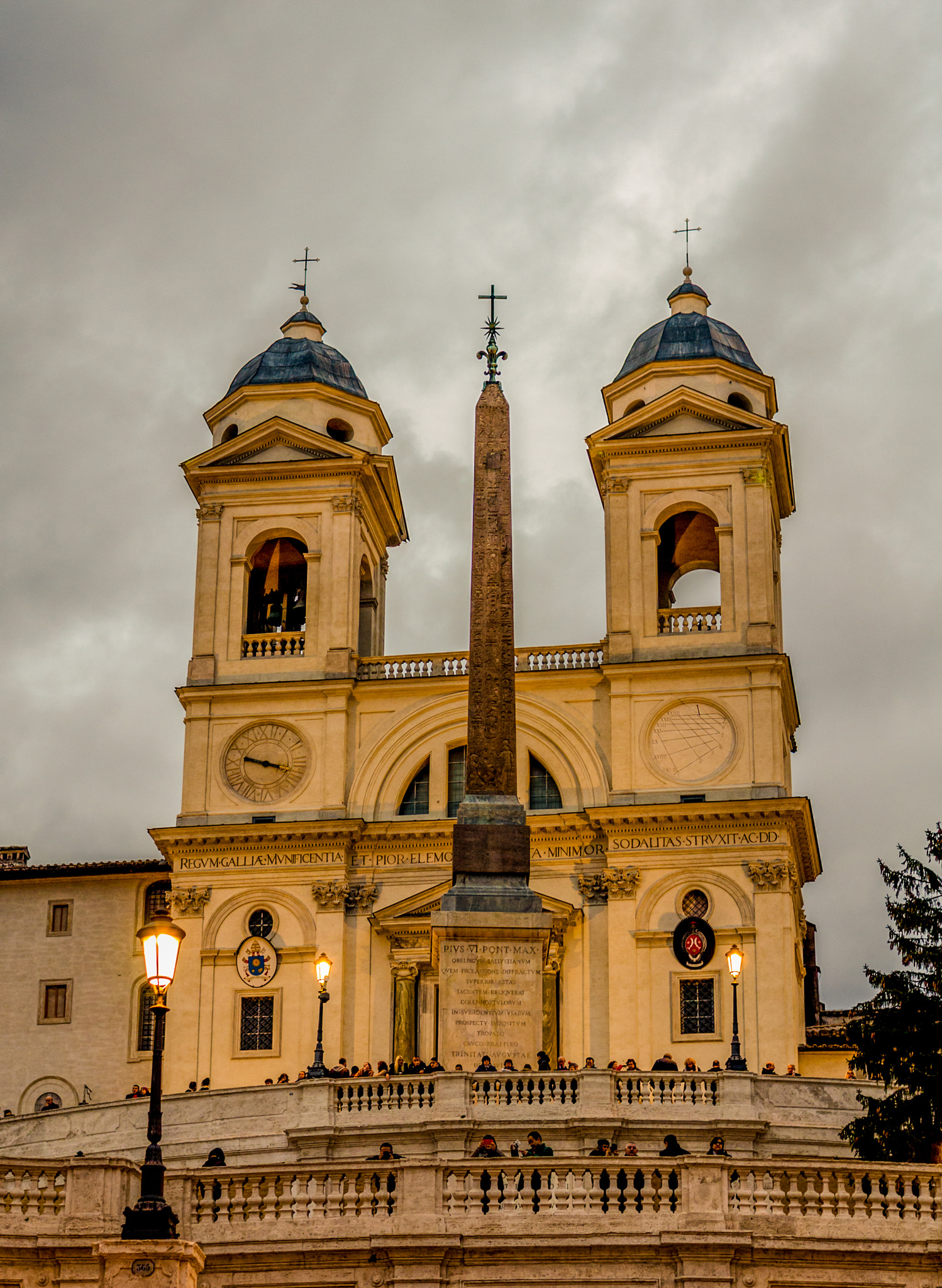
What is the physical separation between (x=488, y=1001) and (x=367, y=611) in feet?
77.3

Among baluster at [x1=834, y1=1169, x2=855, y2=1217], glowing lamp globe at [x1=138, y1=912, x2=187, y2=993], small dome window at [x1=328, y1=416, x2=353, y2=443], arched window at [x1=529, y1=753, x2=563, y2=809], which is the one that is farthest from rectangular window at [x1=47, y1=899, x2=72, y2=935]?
glowing lamp globe at [x1=138, y1=912, x2=187, y2=993]

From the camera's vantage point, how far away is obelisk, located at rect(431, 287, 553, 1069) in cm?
3431

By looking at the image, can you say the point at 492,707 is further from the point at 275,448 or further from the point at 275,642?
the point at 275,448

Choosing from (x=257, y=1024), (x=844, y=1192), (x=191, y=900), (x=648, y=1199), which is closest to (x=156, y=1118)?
(x=648, y=1199)

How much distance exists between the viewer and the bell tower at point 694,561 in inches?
1970

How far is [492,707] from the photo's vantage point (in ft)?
126

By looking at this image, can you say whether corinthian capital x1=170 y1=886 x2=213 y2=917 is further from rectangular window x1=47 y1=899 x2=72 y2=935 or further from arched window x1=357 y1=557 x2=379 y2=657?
arched window x1=357 y1=557 x2=379 y2=657

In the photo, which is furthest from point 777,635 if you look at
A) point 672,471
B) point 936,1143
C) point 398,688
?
point 936,1143

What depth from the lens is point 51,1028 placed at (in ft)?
177

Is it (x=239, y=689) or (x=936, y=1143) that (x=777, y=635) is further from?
(x=936, y=1143)

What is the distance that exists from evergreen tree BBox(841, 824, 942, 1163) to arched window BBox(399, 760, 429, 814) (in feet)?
69.6

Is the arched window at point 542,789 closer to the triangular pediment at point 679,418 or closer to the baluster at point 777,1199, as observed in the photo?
the triangular pediment at point 679,418

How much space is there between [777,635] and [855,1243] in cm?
3150

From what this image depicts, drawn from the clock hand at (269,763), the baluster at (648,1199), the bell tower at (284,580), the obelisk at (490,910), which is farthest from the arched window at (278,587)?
the baluster at (648,1199)
